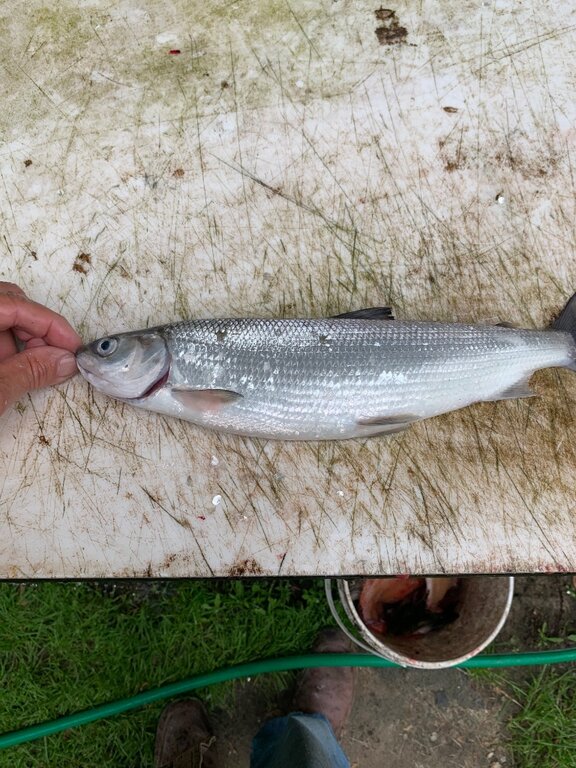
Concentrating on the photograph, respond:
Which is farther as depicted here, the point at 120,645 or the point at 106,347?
the point at 120,645

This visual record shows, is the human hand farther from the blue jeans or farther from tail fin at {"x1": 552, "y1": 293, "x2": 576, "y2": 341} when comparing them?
tail fin at {"x1": 552, "y1": 293, "x2": 576, "y2": 341}

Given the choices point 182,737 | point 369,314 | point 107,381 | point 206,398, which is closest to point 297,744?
point 182,737

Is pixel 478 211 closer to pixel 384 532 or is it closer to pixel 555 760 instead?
pixel 384 532

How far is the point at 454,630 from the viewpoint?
2.72 meters

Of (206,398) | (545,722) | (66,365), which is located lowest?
(545,722)

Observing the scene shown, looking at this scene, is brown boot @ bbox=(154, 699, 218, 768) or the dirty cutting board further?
brown boot @ bbox=(154, 699, 218, 768)

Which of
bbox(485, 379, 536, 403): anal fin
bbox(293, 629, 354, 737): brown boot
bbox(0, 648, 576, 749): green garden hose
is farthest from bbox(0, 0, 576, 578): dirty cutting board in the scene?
bbox(293, 629, 354, 737): brown boot

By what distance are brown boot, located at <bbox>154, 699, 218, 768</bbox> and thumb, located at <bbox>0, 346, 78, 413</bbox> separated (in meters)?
1.83

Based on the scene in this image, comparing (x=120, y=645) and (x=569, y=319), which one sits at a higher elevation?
(x=569, y=319)

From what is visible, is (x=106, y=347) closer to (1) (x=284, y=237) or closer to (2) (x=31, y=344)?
(2) (x=31, y=344)

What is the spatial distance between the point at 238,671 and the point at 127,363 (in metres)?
1.70

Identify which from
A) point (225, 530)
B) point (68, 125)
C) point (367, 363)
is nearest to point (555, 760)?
point (225, 530)

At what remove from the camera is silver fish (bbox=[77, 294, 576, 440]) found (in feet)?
7.48

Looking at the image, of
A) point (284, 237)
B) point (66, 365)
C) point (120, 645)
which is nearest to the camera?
point (66, 365)
